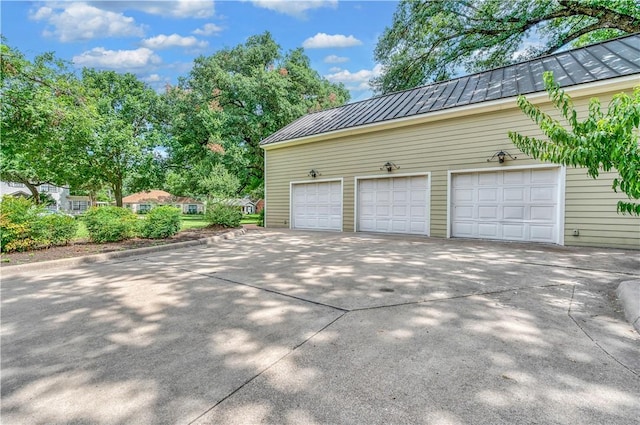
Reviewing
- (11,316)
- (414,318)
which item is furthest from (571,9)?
(11,316)

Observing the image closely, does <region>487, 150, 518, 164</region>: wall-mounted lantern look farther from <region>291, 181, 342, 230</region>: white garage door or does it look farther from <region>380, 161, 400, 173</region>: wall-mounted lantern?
<region>291, 181, 342, 230</region>: white garage door

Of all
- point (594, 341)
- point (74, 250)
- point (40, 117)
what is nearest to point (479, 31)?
point (594, 341)

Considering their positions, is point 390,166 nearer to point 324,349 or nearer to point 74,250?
point 324,349

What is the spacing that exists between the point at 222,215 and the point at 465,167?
8022 millimetres

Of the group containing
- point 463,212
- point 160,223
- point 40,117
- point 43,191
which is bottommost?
point 160,223

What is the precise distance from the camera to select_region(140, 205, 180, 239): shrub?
789 cm

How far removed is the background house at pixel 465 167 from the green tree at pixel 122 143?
30.4 feet

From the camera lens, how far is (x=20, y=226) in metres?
5.94

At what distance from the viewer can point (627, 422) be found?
1417 mm

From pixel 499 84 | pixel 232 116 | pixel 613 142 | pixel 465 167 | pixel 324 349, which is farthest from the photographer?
pixel 232 116

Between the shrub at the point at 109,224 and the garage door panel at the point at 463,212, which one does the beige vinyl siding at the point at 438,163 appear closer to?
the garage door panel at the point at 463,212

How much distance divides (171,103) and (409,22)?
54.2 ft

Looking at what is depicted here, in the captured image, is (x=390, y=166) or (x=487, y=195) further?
(x=390, y=166)

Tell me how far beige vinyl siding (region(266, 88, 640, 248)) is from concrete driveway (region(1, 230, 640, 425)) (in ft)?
8.25
